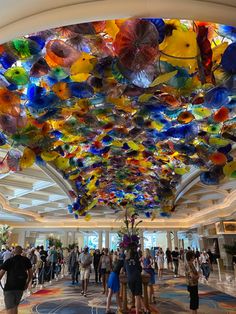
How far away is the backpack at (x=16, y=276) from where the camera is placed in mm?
3988

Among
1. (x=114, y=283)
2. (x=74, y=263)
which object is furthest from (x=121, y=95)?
(x=74, y=263)

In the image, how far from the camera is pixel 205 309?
20.6 ft

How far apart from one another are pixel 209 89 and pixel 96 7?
78.7 inches

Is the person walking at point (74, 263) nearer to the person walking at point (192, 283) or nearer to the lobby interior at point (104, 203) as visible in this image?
the lobby interior at point (104, 203)

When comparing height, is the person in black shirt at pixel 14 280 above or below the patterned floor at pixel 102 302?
above

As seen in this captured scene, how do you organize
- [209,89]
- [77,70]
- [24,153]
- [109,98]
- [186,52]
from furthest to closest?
[24,153], [109,98], [209,89], [77,70], [186,52]

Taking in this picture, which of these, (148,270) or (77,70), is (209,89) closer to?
(77,70)

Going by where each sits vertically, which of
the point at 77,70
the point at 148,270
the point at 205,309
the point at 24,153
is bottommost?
the point at 205,309

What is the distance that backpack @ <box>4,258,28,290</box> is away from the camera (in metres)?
3.99

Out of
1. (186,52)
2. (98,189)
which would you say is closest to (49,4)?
(186,52)

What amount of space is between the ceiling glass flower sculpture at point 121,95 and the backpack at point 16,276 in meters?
1.56

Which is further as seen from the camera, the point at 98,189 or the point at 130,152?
the point at 98,189

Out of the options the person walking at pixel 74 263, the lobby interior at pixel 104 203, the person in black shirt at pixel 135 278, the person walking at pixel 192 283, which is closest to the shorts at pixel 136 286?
the person in black shirt at pixel 135 278

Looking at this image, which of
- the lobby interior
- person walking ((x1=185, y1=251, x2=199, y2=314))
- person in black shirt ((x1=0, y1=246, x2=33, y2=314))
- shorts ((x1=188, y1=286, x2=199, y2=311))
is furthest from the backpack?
shorts ((x1=188, y1=286, x2=199, y2=311))
